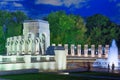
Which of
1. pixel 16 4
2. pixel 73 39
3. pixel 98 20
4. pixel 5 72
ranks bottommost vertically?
pixel 5 72

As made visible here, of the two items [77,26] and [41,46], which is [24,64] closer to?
[41,46]

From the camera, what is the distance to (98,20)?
354 feet

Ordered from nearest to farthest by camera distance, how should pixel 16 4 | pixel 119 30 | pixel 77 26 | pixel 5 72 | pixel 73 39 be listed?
1. pixel 5 72
2. pixel 73 39
3. pixel 77 26
4. pixel 119 30
5. pixel 16 4

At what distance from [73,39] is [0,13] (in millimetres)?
21394

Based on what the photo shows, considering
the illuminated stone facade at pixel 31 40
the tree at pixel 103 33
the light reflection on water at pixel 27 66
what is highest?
the tree at pixel 103 33

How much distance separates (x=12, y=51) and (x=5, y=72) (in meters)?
26.7

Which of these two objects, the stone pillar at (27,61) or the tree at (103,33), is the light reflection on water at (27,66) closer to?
the stone pillar at (27,61)

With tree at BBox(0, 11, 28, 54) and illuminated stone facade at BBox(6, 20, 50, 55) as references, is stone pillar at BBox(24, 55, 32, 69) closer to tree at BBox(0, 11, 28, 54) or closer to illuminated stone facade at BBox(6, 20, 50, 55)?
illuminated stone facade at BBox(6, 20, 50, 55)

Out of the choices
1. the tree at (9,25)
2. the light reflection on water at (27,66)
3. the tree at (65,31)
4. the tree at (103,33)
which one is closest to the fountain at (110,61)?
the light reflection on water at (27,66)

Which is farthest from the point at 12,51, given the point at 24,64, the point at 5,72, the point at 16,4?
the point at 16,4

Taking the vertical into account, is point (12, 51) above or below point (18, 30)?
below

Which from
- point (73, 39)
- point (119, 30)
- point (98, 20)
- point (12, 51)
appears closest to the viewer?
point (12, 51)

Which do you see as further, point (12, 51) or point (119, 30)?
point (119, 30)

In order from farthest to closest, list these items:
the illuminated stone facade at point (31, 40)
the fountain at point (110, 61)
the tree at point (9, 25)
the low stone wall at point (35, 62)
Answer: the tree at point (9, 25) < the illuminated stone facade at point (31, 40) < the fountain at point (110, 61) < the low stone wall at point (35, 62)
